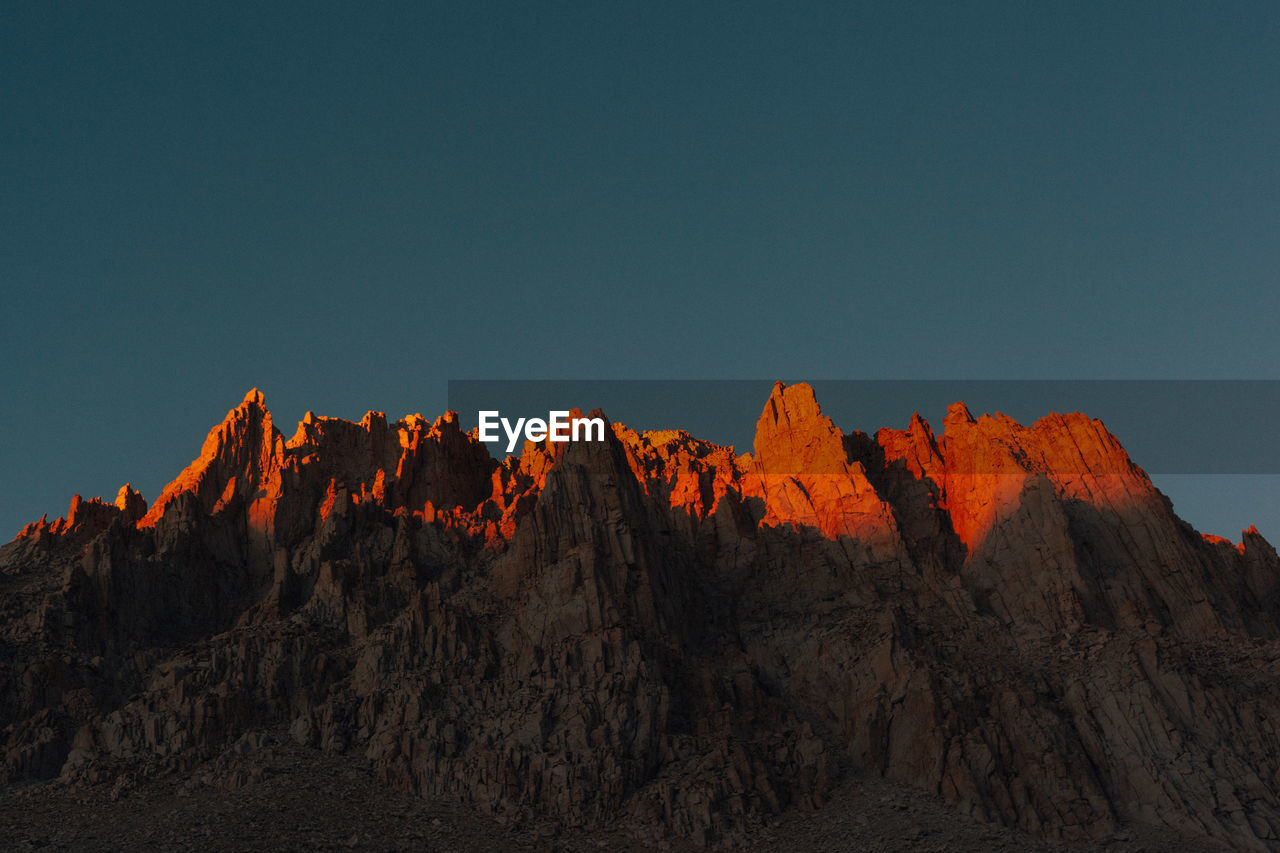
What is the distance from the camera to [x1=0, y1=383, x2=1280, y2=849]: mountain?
8425 cm

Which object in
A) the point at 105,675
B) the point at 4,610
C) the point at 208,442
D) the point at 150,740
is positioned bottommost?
the point at 150,740

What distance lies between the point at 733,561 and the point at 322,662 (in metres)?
40.1

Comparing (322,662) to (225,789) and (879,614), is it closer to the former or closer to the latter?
(225,789)

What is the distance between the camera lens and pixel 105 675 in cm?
9656

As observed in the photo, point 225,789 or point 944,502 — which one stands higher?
point 944,502

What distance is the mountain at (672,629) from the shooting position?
276 ft

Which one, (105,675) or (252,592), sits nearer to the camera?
(105,675)

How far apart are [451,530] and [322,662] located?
902 inches

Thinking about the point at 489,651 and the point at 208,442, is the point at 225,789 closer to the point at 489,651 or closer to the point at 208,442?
the point at 489,651

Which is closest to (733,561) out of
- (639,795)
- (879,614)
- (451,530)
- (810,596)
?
(810,596)

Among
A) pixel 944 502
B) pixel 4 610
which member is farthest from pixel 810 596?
pixel 4 610

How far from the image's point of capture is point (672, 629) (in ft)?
331

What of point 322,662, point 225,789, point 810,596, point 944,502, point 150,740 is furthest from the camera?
point 944,502

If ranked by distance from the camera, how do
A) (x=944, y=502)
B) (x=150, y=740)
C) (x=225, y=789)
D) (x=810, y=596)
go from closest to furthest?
(x=225, y=789), (x=150, y=740), (x=810, y=596), (x=944, y=502)
